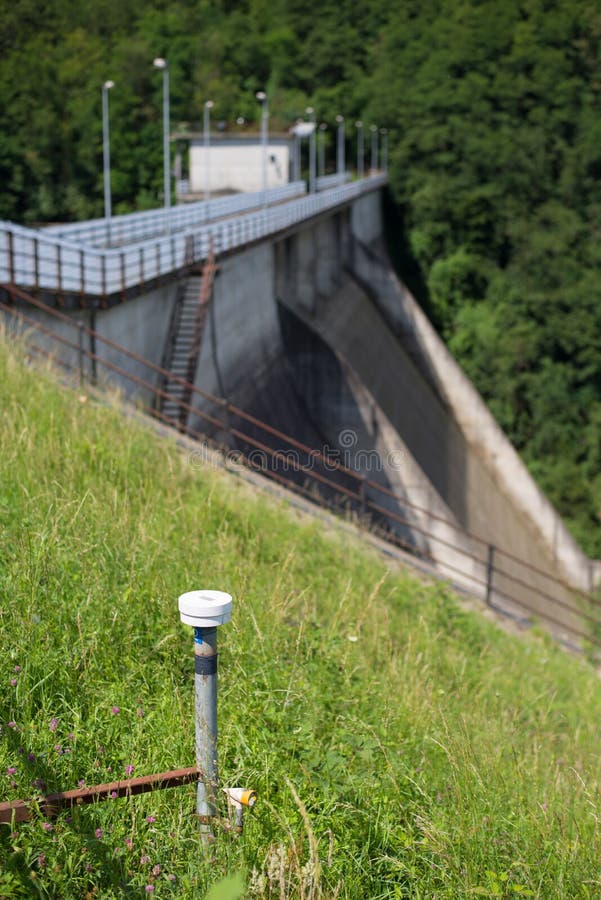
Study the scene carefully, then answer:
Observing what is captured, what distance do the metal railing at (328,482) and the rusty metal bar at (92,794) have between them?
18.0 ft

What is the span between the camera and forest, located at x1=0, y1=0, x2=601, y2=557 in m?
44.2

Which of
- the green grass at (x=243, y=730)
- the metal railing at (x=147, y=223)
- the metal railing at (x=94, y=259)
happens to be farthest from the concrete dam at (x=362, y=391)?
the green grass at (x=243, y=730)

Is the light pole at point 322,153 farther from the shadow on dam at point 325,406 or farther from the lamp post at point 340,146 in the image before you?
the shadow on dam at point 325,406

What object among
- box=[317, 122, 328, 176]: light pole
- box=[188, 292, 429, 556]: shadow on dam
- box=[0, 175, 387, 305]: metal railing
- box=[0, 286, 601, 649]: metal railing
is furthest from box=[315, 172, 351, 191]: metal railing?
box=[0, 286, 601, 649]: metal railing

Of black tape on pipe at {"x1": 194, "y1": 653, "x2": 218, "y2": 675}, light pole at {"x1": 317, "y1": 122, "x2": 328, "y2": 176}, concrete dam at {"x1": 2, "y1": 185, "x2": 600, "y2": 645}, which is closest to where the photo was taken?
black tape on pipe at {"x1": 194, "y1": 653, "x2": 218, "y2": 675}

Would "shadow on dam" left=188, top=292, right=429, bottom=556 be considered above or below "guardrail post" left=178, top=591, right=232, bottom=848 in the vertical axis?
below

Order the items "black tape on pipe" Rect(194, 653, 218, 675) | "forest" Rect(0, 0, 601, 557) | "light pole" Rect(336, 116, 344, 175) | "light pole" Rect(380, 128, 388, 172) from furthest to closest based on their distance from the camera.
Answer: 1. "light pole" Rect(380, 128, 388, 172)
2. "light pole" Rect(336, 116, 344, 175)
3. "forest" Rect(0, 0, 601, 557)
4. "black tape on pipe" Rect(194, 653, 218, 675)

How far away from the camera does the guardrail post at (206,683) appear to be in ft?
10.00

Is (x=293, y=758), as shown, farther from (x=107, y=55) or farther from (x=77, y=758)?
(x=107, y=55)

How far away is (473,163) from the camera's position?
1941 inches

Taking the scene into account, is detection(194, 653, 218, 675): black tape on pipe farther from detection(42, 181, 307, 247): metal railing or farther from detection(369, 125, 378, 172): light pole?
detection(369, 125, 378, 172): light pole

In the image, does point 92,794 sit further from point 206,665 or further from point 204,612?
point 204,612

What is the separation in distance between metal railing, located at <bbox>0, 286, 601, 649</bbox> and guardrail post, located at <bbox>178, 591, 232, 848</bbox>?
552cm

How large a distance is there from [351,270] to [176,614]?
38734 mm
